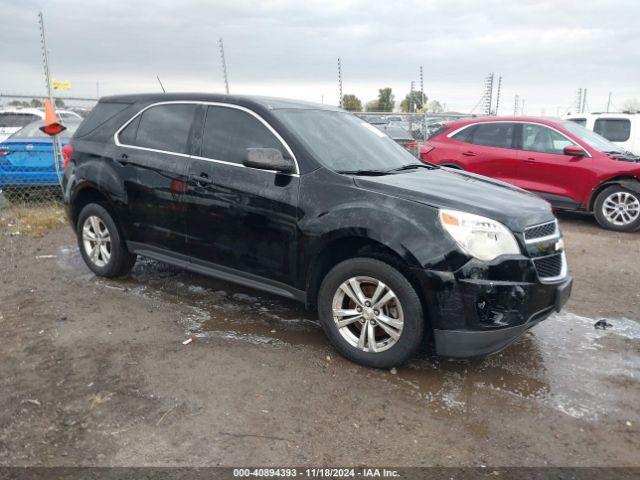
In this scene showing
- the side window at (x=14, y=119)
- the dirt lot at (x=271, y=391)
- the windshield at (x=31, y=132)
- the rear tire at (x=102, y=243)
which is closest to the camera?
the dirt lot at (x=271, y=391)

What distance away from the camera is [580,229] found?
27.8 feet

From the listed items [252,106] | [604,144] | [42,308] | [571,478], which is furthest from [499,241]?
[604,144]

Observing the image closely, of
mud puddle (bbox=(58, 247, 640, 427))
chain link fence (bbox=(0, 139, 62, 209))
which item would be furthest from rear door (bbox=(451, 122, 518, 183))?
chain link fence (bbox=(0, 139, 62, 209))

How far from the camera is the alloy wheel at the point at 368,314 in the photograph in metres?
3.49

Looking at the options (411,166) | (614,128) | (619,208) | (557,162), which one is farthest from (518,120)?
(411,166)

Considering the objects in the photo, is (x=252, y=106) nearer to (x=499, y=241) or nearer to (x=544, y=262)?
(x=499, y=241)

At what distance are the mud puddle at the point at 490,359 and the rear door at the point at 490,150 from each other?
4.50 m

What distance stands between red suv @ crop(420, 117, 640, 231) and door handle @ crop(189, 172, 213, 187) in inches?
236

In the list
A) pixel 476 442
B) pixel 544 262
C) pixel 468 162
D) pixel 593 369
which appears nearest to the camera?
pixel 476 442

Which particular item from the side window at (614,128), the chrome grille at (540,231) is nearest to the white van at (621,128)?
the side window at (614,128)

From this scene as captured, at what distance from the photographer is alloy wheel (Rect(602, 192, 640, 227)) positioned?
8.20 meters

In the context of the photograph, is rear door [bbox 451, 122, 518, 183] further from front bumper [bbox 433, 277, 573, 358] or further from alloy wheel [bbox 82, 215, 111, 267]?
alloy wheel [bbox 82, 215, 111, 267]

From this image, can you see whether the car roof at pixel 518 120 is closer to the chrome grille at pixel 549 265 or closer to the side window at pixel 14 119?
the chrome grille at pixel 549 265

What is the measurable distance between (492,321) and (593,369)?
3.56 ft
